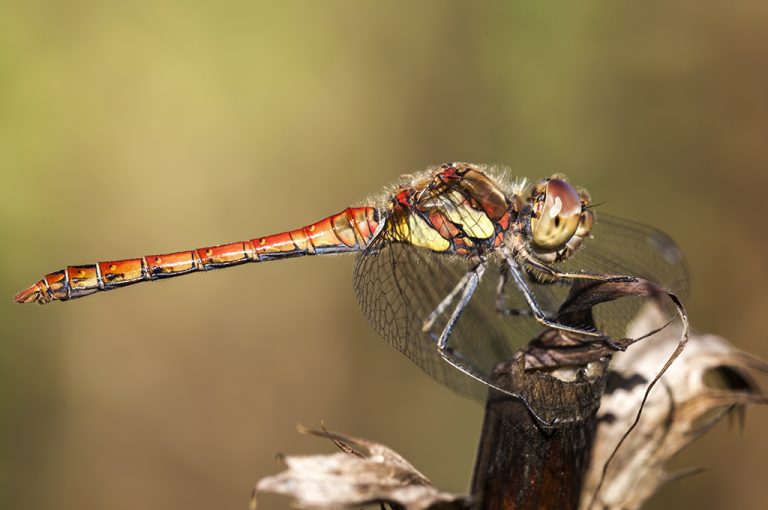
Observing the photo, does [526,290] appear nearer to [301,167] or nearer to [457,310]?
[457,310]

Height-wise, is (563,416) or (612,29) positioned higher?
(612,29)

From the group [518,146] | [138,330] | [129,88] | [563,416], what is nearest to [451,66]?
[518,146]

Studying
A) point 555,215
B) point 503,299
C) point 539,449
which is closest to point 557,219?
point 555,215

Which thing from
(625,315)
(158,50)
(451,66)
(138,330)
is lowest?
(625,315)

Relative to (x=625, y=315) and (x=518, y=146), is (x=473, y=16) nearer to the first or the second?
(x=518, y=146)

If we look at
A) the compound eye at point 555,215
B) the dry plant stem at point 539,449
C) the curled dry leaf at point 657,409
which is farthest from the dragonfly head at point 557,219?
the dry plant stem at point 539,449

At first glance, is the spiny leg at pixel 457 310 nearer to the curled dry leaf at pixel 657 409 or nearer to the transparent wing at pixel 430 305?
the transparent wing at pixel 430 305

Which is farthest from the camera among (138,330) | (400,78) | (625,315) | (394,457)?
(400,78)
